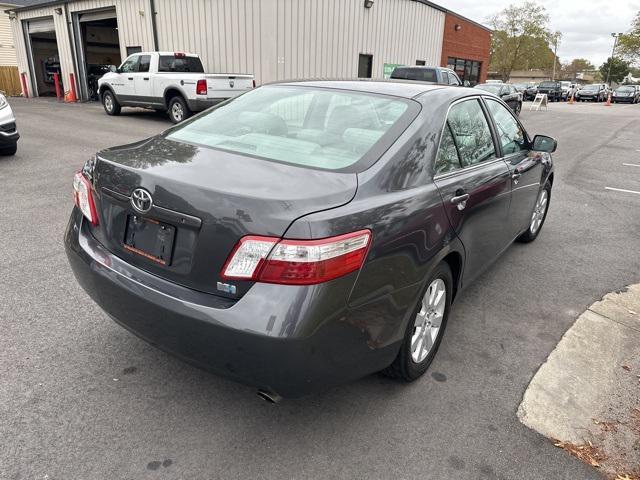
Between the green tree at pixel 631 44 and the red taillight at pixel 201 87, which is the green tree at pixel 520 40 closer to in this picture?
the green tree at pixel 631 44

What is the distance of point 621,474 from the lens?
2.32m

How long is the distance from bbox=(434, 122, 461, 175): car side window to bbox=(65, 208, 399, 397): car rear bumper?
1.05 m

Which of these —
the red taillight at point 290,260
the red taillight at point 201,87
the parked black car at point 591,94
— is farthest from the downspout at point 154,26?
the parked black car at point 591,94

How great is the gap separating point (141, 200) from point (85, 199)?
623 mm

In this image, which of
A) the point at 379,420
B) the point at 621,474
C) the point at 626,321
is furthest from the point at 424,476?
the point at 626,321

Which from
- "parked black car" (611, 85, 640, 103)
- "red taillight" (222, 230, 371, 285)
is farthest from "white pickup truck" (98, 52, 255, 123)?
"parked black car" (611, 85, 640, 103)

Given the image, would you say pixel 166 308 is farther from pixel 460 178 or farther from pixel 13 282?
pixel 13 282

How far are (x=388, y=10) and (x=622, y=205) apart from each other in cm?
1634

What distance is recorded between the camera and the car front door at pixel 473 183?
2830mm

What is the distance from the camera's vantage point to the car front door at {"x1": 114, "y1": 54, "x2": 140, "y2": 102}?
14.9 meters

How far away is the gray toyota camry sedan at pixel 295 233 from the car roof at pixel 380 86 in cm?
2

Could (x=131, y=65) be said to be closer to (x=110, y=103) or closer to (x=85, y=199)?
(x=110, y=103)

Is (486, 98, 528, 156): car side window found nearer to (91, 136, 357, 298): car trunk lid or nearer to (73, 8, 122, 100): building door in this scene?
(91, 136, 357, 298): car trunk lid

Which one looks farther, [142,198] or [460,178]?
[460,178]
